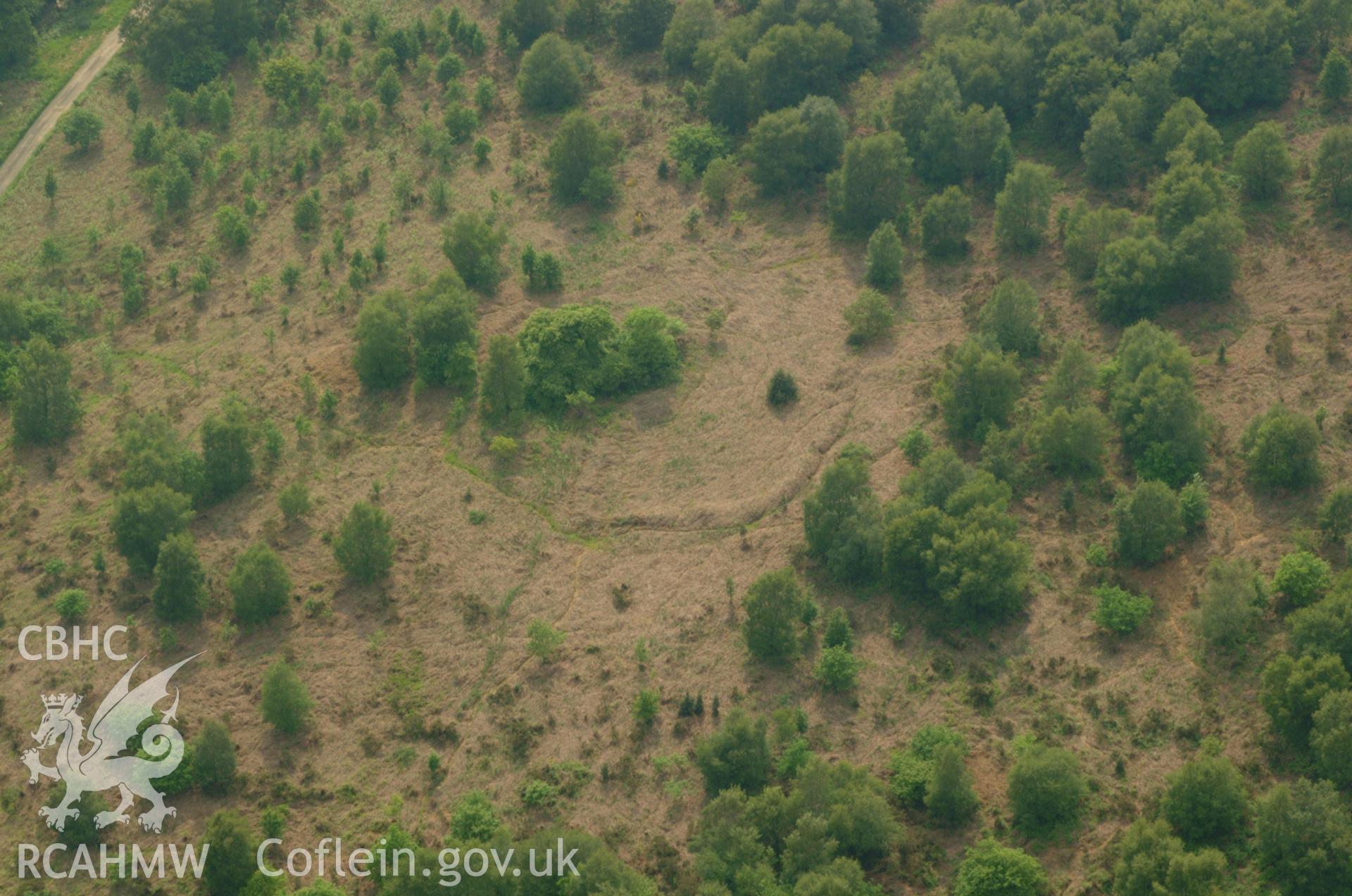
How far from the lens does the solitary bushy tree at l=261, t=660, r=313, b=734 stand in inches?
3027

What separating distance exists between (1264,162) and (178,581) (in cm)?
6544

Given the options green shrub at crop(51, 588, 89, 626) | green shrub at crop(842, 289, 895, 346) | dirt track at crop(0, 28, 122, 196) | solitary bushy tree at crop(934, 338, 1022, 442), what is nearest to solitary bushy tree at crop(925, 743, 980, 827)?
solitary bushy tree at crop(934, 338, 1022, 442)

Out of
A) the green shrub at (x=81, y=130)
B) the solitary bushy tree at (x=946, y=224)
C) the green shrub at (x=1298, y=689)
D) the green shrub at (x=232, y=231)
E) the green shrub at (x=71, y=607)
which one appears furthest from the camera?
the green shrub at (x=81, y=130)

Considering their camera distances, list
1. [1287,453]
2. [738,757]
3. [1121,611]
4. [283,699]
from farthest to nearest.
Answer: [1287,453], [1121,611], [283,699], [738,757]

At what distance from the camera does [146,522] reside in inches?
3332

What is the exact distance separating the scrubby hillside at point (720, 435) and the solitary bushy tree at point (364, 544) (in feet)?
0.89

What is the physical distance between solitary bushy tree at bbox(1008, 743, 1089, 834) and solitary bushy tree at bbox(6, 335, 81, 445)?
186 ft

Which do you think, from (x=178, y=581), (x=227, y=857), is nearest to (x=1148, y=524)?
(x=227, y=857)

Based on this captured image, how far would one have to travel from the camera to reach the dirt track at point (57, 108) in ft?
385

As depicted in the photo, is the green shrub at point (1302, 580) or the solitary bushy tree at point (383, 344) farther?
the solitary bushy tree at point (383, 344)

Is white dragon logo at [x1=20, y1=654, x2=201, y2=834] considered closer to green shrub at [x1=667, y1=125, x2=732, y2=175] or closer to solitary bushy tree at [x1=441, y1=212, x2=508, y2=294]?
solitary bushy tree at [x1=441, y1=212, x2=508, y2=294]

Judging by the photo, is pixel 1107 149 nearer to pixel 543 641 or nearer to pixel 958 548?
pixel 958 548

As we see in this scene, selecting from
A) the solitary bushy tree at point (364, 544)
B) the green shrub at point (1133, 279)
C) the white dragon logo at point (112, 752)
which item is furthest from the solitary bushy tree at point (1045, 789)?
the white dragon logo at point (112, 752)

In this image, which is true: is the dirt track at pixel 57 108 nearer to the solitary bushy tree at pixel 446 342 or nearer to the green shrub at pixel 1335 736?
the solitary bushy tree at pixel 446 342
